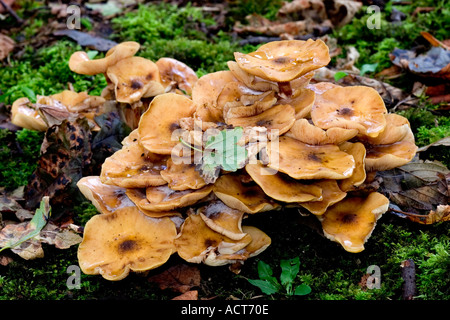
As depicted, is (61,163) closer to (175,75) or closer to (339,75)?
(175,75)

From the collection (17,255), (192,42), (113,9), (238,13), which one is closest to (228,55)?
(192,42)

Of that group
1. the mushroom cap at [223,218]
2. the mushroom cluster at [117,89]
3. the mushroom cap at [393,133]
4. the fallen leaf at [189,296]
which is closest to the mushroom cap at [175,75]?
the mushroom cluster at [117,89]

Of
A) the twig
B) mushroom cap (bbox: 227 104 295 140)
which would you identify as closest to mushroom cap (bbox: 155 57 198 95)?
mushroom cap (bbox: 227 104 295 140)

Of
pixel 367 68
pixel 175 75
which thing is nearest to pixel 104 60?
pixel 175 75

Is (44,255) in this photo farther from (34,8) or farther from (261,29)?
(34,8)

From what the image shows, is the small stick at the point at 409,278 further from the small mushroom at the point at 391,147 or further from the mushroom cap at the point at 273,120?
the mushroom cap at the point at 273,120

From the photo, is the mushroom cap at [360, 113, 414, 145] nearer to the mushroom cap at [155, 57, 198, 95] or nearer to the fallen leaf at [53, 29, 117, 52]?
the mushroom cap at [155, 57, 198, 95]
